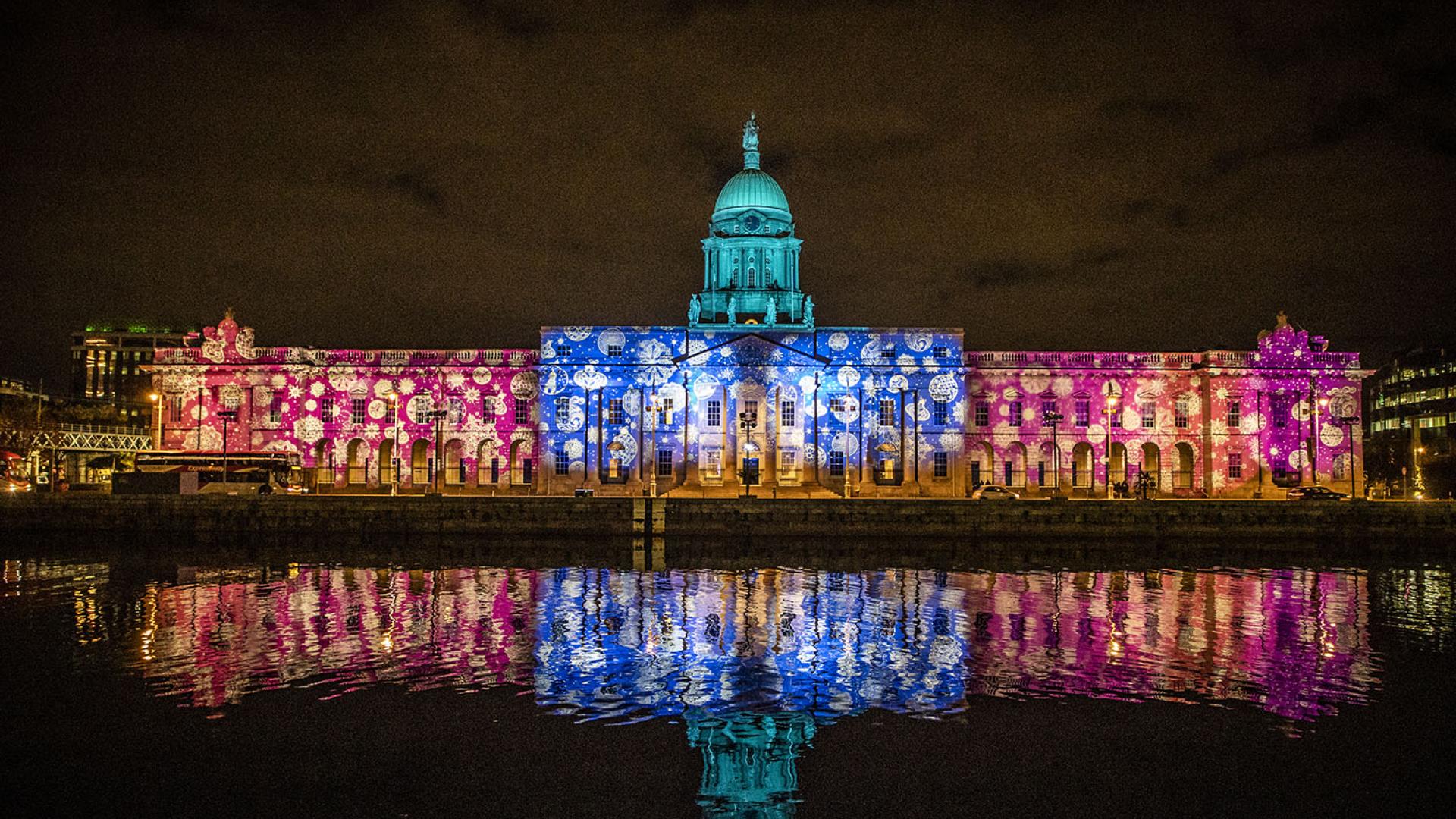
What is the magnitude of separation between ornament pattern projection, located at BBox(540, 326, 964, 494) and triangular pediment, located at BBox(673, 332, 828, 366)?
91 mm

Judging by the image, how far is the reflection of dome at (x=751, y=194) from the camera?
256 feet

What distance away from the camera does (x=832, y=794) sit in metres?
14.4

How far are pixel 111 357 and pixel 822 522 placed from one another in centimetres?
15011

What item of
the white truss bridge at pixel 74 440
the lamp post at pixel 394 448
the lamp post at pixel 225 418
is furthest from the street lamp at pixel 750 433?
the white truss bridge at pixel 74 440

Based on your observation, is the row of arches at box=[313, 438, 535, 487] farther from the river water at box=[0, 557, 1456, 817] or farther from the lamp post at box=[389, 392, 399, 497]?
the river water at box=[0, 557, 1456, 817]

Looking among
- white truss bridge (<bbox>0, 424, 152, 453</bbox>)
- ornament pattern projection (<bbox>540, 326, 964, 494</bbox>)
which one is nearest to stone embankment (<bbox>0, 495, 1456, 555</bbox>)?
ornament pattern projection (<bbox>540, 326, 964, 494</bbox>)

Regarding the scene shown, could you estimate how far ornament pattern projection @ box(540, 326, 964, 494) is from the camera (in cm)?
6594

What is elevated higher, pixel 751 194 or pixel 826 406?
pixel 751 194

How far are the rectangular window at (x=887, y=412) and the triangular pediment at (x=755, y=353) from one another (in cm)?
447

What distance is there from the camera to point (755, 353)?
65625mm

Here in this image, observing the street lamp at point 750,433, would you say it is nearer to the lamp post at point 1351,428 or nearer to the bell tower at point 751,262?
the bell tower at point 751,262

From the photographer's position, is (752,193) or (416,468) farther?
(752,193)

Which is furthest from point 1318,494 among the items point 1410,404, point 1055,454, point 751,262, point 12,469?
point 12,469

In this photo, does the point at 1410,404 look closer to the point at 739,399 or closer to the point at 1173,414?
the point at 1173,414
